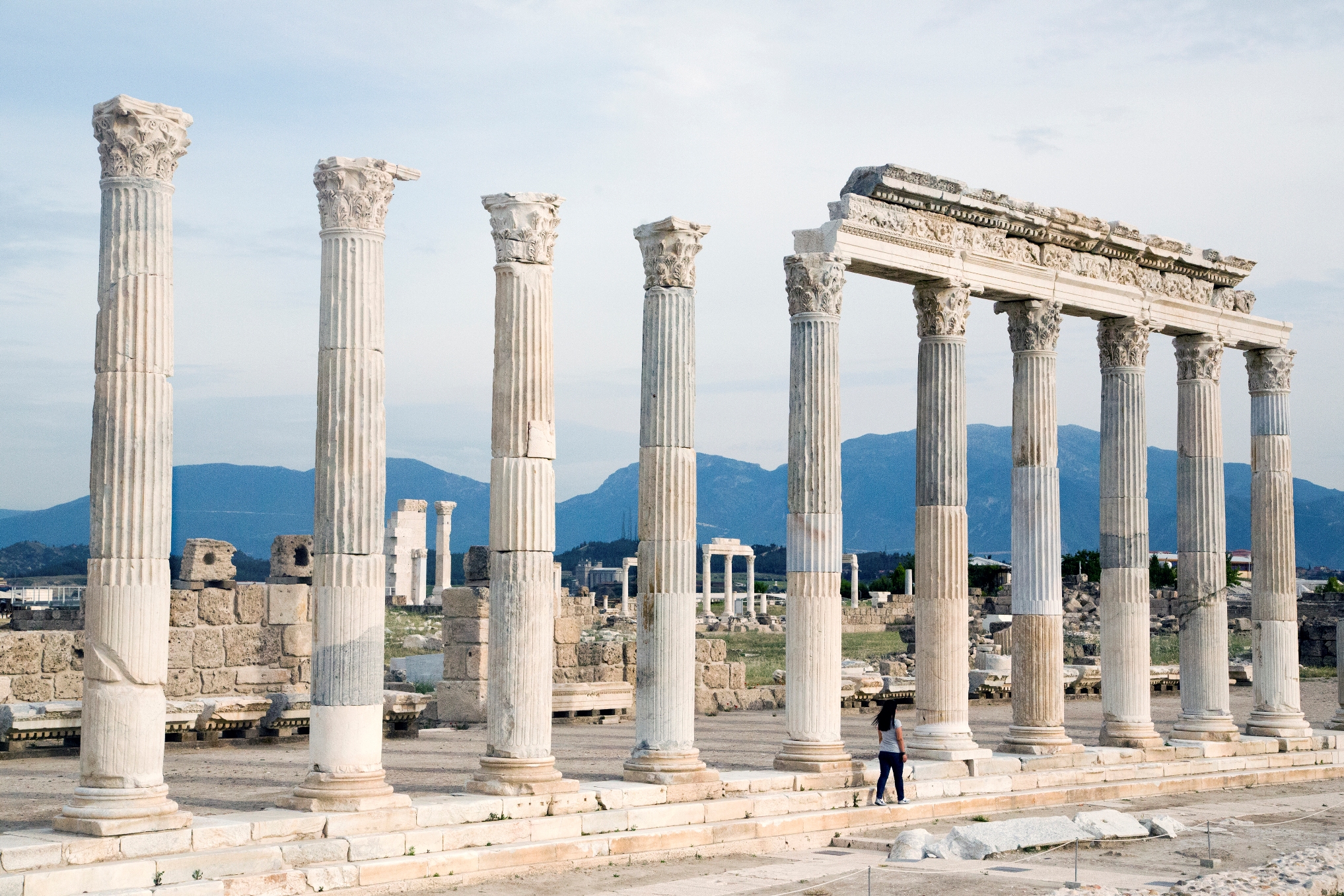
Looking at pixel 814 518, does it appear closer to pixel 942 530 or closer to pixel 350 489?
pixel 942 530

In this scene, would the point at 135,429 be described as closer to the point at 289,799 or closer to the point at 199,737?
the point at 289,799

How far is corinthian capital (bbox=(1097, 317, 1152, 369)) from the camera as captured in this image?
83.3 ft

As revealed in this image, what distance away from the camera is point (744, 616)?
256 ft

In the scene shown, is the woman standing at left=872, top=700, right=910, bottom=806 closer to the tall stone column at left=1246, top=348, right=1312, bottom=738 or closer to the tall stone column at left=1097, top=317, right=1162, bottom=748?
the tall stone column at left=1097, top=317, right=1162, bottom=748

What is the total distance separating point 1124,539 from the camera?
25172mm

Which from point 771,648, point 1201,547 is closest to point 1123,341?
point 1201,547

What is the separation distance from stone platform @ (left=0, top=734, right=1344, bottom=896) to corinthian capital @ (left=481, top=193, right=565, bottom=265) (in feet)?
20.9

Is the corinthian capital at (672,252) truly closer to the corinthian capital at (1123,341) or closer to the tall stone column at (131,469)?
the tall stone column at (131,469)

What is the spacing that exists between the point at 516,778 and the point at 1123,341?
45.5 ft

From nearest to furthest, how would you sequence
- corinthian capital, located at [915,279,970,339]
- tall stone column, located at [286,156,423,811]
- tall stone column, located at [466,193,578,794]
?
tall stone column, located at [286,156,423,811]
tall stone column, located at [466,193,578,794]
corinthian capital, located at [915,279,970,339]

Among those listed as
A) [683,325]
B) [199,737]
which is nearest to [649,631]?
[683,325]

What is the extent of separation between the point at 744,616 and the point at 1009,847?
61022 mm

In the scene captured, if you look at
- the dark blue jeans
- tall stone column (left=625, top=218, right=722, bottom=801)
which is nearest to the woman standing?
the dark blue jeans

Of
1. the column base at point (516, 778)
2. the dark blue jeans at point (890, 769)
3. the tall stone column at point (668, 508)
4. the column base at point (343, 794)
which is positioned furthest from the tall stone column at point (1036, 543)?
the column base at point (343, 794)
